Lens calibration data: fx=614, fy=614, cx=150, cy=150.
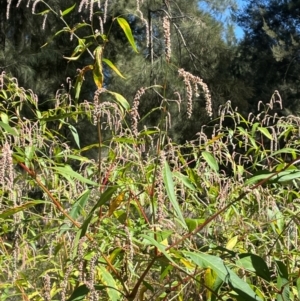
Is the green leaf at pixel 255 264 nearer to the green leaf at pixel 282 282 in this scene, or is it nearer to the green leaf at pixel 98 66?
the green leaf at pixel 282 282

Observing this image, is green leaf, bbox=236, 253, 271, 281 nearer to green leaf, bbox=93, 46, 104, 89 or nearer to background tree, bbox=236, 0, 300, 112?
green leaf, bbox=93, 46, 104, 89

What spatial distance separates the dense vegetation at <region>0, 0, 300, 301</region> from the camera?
0.94 m

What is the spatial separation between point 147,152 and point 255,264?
0.71m

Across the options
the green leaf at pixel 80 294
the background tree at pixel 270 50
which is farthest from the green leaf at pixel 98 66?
the background tree at pixel 270 50

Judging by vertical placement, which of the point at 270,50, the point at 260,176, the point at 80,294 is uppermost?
the point at 270,50

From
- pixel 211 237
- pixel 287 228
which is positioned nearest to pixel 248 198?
pixel 211 237

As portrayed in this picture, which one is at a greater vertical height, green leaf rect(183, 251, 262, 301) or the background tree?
the background tree

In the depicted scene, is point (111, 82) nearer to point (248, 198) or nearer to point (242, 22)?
point (248, 198)

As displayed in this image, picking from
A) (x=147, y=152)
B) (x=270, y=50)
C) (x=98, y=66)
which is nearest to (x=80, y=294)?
(x=98, y=66)

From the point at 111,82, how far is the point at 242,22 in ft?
19.3

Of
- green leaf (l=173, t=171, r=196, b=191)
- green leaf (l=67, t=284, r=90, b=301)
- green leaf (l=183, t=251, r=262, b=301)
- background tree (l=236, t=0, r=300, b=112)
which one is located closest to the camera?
green leaf (l=183, t=251, r=262, b=301)

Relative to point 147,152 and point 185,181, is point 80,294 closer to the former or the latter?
point 185,181

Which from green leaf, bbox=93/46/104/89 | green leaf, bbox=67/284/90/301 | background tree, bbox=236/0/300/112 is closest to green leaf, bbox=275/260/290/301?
green leaf, bbox=67/284/90/301

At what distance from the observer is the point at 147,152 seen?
155 cm
